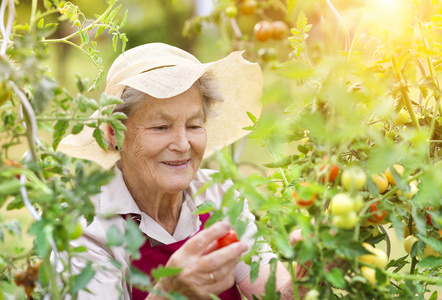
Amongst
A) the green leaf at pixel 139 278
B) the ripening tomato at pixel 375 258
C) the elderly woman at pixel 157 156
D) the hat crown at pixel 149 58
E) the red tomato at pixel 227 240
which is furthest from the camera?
the hat crown at pixel 149 58

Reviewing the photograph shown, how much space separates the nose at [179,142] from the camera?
4.98 feet

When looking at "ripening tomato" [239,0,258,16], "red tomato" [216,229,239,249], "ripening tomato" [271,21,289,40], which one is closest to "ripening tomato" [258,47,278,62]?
"ripening tomato" [271,21,289,40]

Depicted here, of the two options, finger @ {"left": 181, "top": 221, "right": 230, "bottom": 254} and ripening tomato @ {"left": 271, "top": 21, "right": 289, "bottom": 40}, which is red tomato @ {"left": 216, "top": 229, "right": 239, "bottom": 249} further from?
ripening tomato @ {"left": 271, "top": 21, "right": 289, "bottom": 40}

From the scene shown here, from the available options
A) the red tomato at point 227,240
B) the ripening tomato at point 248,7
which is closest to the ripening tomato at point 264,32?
the ripening tomato at point 248,7

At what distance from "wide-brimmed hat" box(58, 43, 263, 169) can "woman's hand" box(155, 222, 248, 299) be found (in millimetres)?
460

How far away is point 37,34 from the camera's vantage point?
30.3 inches

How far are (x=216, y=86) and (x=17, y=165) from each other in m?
1.01

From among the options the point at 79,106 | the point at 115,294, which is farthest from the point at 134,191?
the point at 79,106

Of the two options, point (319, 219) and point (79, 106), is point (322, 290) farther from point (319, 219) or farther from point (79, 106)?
point (79, 106)

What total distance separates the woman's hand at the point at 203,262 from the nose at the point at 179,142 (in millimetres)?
520

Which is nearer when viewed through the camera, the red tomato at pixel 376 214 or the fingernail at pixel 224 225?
the red tomato at pixel 376 214

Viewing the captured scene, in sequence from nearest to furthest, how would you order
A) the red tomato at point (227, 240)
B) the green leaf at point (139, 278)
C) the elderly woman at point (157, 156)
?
the green leaf at point (139, 278) < the red tomato at point (227, 240) < the elderly woman at point (157, 156)

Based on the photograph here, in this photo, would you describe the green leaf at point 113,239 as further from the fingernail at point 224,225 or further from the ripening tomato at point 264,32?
the ripening tomato at point 264,32

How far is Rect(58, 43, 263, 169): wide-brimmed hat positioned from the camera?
4.79 ft
